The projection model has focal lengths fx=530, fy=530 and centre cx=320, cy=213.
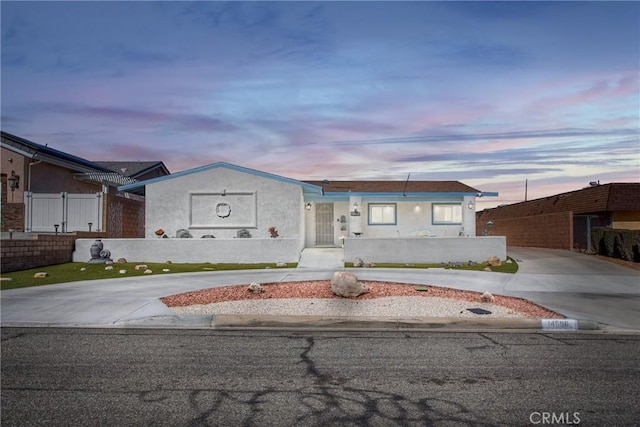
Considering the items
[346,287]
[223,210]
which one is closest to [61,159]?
[223,210]

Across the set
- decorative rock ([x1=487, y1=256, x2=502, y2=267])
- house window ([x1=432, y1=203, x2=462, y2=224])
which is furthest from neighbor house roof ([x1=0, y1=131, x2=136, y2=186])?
decorative rock ([x1=487, y1=256, x2=502, y2=267])

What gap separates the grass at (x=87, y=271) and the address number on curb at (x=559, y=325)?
12455mm

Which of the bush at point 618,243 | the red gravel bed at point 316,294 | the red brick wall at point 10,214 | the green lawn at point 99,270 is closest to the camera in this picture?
the red gravel bed at point 316,294

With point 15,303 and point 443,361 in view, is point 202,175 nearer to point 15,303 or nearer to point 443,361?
point 15,303

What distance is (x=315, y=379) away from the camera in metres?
6.49

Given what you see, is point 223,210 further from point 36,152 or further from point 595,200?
point 595,200

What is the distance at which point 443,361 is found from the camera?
7.44 metres

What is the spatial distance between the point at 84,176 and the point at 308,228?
491 inches

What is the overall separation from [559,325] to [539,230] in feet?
87.8

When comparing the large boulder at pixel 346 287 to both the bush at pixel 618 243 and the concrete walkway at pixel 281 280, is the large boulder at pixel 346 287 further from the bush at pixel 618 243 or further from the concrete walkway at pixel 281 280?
the bush at pixel 618 243

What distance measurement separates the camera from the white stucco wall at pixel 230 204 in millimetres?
25641

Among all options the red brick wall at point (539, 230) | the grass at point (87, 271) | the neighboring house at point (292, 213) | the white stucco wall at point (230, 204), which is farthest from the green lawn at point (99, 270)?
the red brick wall at point (539, 230)

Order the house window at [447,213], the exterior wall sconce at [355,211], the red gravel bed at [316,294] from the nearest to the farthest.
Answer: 1. the red gravel bed at [316,294]
2. the exterior wall sconce at [355,211]
3. the house window at [447,213]

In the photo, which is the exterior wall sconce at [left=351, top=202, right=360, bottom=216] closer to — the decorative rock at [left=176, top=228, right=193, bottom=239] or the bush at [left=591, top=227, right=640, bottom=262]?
the decorative rock at [left=176, top=228, right=193, bottom=239]
